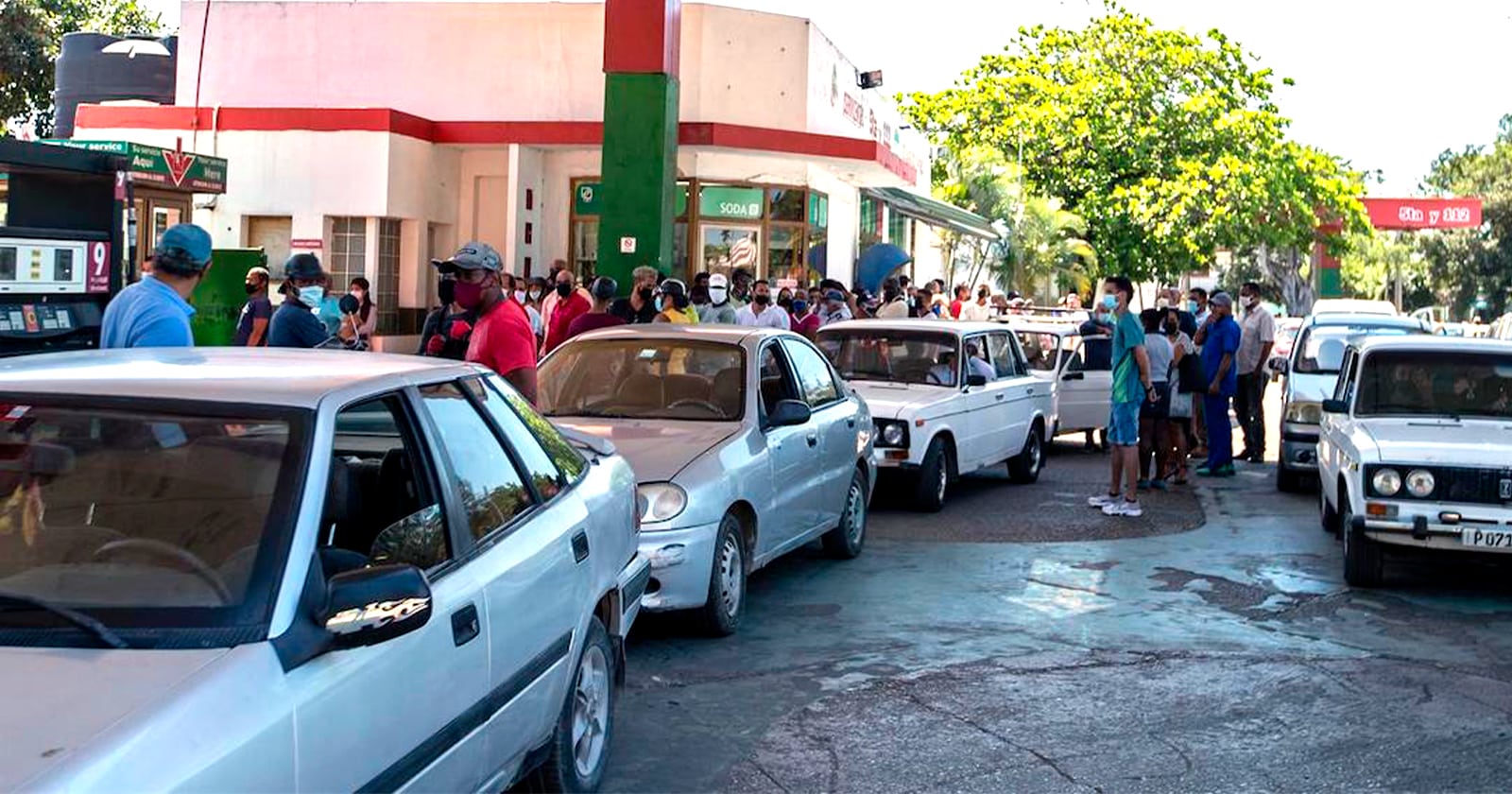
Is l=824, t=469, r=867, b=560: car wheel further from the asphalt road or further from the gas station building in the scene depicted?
the gas station building

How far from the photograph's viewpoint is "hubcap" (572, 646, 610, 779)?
5.21 m

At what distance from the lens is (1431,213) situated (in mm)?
64438

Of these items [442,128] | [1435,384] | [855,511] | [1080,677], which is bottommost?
[1080,677]

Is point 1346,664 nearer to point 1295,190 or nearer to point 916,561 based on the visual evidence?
point 916,561

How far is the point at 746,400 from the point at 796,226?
15633 millimetres

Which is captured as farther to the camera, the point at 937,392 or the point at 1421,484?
the point at 937,392

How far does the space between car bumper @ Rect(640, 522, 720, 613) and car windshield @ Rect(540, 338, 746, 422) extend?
1.29m

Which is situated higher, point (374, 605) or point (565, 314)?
point (565, 314)

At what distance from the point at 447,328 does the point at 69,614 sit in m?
8.21

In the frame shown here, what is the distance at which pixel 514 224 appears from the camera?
75.4 feet

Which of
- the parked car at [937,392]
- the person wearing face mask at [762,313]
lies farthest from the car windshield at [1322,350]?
the person wearing face mask at [762,313]

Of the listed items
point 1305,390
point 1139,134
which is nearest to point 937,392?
point 1305,390

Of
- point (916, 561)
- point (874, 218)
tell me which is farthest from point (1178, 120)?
point (916, 561)

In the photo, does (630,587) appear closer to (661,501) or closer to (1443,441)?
(661,501)
